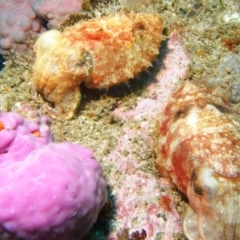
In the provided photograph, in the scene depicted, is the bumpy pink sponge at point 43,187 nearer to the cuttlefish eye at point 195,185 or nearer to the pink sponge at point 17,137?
the pink sponge at point 17,137

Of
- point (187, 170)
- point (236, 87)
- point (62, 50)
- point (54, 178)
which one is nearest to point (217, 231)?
point (187, 170)

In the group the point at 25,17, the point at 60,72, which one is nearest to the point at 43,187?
the point at 60,72

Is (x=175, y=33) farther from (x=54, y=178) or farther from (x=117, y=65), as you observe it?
(x=54, y=178)

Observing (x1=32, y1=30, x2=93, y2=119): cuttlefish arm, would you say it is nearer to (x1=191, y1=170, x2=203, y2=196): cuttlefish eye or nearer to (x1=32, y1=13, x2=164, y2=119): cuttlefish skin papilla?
(x1=32, y1=13, x2=164, y2=119): cuttlefish skin papilla

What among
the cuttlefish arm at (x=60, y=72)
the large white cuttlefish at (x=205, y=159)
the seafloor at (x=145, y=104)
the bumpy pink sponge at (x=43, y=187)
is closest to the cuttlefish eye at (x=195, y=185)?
the large white cuttlefish at (x=205, y=159)

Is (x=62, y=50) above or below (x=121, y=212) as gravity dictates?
above

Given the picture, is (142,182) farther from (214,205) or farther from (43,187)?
(43,187)
